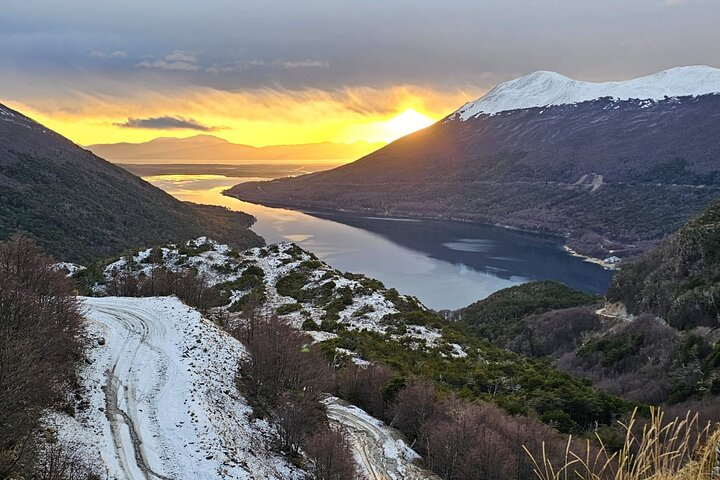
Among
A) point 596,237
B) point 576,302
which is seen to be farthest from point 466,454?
point 596,237

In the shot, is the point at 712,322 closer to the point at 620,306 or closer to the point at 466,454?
the point at 620,306

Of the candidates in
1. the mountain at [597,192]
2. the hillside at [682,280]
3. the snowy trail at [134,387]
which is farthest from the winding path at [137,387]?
the mountain at [597,192]

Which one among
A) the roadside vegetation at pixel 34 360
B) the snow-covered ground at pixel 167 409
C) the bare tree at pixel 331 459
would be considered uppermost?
the roadside vegetation at pixel 34 360

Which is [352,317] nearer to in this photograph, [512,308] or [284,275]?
[284,275]

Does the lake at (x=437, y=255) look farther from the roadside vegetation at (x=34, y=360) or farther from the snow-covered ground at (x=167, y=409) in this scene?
the roadside vegetation at (x=34, y=360)

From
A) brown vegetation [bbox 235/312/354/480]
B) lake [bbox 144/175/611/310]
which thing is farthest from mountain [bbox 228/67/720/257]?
brown vegetation [bbox 235/312/354/480]

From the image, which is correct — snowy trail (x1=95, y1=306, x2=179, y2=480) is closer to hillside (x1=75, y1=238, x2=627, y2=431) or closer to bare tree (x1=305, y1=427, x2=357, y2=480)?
bare tree (x1=305, y1=427, x2=357, y2=480)

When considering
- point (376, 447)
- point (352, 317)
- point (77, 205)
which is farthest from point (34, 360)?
point (77, 205)
